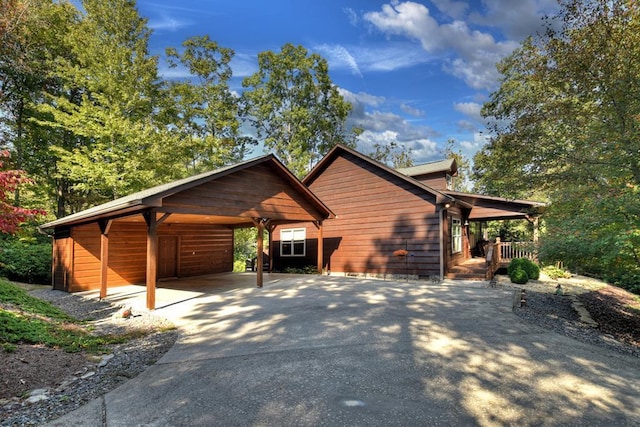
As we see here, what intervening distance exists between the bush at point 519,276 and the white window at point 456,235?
234 centimetres

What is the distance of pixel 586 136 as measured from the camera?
8.45m

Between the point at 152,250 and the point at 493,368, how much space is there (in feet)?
23.6

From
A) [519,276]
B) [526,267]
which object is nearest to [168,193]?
[519,276]

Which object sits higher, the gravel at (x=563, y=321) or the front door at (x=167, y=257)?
the front door at (x=167, y=257)

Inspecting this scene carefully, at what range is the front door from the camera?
13.6 m

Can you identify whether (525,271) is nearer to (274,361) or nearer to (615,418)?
(615,418)

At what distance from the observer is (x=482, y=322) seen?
6266 millimetres

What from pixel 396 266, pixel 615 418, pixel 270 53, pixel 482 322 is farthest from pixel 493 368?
pixel 270 53

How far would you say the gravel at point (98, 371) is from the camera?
340cm

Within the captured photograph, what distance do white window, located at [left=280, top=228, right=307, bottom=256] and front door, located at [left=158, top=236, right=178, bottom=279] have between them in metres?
4.96

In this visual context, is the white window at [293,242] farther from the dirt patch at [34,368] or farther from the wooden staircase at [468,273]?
the dirt patch at [34,368]

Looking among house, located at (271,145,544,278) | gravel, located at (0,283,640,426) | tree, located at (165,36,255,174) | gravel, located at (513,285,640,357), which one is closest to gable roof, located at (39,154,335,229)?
house, located at (271,145,544,278)

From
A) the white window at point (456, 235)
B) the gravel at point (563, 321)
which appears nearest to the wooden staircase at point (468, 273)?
the white window at point (456, 235)

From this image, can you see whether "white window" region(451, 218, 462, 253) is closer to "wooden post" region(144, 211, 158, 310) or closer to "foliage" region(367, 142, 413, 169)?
"wooden post" region(144, 211, 158, 310)
